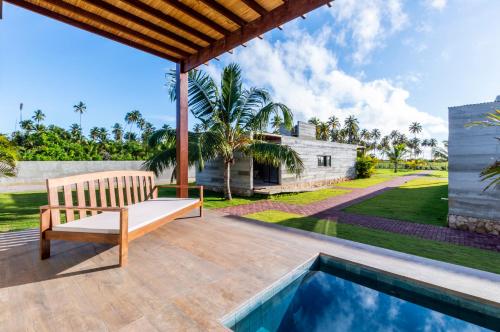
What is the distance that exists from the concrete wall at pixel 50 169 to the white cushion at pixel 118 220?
12.9 metres

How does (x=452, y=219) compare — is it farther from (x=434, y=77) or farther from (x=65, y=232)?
(x=65, y=232)

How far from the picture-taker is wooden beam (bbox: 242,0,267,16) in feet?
11.1

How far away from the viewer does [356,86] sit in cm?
1738

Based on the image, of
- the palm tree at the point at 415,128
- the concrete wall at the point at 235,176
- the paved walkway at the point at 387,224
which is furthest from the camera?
the palm tree at the point at 415,128

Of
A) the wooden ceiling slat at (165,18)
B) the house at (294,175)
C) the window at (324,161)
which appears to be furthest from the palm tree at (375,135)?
the wooden ceiling slat at (165,18)

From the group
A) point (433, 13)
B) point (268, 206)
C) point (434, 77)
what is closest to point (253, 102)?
point (268, 206)

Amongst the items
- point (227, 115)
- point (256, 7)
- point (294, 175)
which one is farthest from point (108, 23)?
point (294, 175)

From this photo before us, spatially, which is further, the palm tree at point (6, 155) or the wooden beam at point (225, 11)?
the palm tree at point (6, 155)

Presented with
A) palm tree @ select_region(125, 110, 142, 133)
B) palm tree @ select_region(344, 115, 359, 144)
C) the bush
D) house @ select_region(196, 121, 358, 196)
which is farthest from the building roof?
palm tree @ select_region(125, 110, 142, 133)

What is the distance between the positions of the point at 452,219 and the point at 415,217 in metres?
1.27

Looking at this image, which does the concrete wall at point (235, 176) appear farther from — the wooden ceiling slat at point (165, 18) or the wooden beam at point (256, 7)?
the wooden beam at point (256, 7)

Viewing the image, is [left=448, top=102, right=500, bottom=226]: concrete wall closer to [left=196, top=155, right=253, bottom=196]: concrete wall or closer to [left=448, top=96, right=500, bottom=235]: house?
[left=448, top=96, right=500, bottom=235]: house

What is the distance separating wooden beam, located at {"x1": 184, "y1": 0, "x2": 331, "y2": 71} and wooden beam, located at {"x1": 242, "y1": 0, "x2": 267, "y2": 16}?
85mm

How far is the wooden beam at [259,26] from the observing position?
3.23 meters
